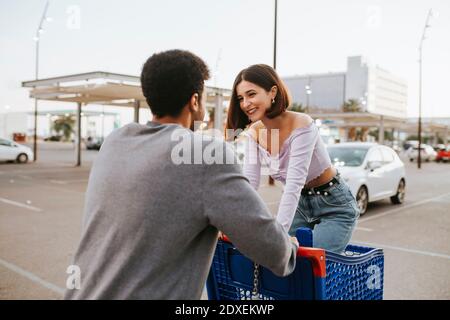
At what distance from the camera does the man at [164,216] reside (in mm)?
1312

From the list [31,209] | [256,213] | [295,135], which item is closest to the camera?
[256,213]

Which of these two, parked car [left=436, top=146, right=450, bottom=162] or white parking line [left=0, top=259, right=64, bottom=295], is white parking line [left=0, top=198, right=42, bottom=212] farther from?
parked car [left=436, top=146, right=450, bottom=162]

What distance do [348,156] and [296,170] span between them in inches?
327

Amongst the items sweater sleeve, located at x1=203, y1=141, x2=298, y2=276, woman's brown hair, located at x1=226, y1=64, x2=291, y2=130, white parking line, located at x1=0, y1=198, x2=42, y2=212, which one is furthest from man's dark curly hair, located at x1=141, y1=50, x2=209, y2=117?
white parking line, located at x1=0, y1=198, x2=42, y2=212

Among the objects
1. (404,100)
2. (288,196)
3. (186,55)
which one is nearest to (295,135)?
(288,196)

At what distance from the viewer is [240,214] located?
1.31 m

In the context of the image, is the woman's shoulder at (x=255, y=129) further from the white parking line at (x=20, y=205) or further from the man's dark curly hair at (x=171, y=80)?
the white parking line at (x=20, y=205)

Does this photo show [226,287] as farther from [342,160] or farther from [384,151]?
[384,151]

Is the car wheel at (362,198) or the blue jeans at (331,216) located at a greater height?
the blue jeans at (331,216)

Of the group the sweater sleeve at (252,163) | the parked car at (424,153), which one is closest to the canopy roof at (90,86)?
the sweater sleeve at (252,163)

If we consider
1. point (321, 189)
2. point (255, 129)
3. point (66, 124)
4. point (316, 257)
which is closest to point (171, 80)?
point (316, 257)

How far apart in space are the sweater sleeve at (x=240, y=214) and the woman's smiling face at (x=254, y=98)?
41.7 inches

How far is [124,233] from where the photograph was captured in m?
1.35
